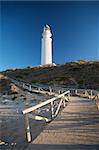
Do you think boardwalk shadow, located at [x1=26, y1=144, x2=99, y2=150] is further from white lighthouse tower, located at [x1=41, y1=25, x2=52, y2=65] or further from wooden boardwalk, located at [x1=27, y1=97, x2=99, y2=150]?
white lighthouse tower, located at [x1=41, y1=25, x2=52, y2=65]

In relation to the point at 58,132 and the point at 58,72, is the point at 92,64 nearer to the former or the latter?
the point at 58,72

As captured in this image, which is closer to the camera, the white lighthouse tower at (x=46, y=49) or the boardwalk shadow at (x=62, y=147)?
the boardwalk shadow at (x=62, y=147)

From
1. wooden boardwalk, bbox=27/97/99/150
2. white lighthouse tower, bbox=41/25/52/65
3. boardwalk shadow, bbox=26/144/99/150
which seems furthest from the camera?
white lighthouse tower, bbox=41/25/52/65

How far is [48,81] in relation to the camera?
44.2m

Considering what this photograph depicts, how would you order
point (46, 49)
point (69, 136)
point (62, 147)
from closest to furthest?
point (62, 147), point (69, 136), point (46, 49)

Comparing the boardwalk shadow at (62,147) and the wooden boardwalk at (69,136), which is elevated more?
the wooden boardwalk at (69,136)

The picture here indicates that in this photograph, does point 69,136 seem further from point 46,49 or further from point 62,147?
point 46,49

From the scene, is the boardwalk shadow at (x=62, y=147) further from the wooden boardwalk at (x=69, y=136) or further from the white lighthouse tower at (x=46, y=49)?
the white lighthouse tower at (x=46, y=49)

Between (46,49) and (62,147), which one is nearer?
(62,147)

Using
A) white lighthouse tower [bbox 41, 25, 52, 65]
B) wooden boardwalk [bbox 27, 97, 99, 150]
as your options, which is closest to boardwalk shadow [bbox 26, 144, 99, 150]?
wooden boardwalk [bbox 27, 97, 99, 150]

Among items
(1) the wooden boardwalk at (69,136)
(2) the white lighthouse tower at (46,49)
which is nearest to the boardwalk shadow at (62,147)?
(1) the wooden boardwalk at (69,136)

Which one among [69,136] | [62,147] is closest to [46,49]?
[69,136]

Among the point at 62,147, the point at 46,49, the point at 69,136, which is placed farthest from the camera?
the point at 46,49

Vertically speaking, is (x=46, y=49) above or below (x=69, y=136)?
above
